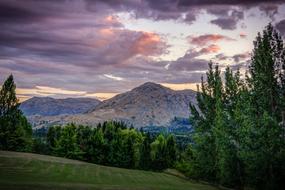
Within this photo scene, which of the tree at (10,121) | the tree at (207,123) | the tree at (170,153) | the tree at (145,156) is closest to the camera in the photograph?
the tree at (207,123)

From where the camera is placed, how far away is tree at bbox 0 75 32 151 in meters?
104

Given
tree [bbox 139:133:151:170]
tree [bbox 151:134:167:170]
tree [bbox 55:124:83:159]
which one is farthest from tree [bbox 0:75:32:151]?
tree [bbox 151:134:167:170]

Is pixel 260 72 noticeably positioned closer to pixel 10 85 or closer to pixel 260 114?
pixel 260 114

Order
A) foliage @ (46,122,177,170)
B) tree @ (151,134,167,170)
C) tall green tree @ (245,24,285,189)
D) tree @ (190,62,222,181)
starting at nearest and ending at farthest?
tall green tree @ (245,24,285,189) → tree @ (190,62,222,181) → foliage @ (46,122,177,170) → tree @ (151,134,167,170)

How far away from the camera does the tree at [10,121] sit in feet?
342

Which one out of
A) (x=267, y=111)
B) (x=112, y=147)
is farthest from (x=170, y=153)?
(x=267, y=111)

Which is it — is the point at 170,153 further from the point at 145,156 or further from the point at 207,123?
the point at 207,123

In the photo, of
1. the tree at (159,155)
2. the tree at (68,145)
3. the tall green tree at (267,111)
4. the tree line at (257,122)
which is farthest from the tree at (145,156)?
the tall green tree at (267,111)

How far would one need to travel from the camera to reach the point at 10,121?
10681 centimetres

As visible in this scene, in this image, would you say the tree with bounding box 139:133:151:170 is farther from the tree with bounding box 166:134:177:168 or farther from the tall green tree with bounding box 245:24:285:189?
the tall green tree with bounding box 245:24:285:189

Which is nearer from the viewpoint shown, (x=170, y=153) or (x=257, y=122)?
(x=257, y=122)

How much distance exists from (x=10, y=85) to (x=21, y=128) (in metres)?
13.7

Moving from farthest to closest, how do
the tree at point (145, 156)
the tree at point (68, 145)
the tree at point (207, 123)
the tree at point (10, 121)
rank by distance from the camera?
1. the tree at point (145, 156)
2. the tree at point (68, 145)
3. the tree at point (10, 121)
4. the tree at point (207, 123)

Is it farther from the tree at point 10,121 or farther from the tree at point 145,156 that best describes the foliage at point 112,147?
the tree at point 10,121
